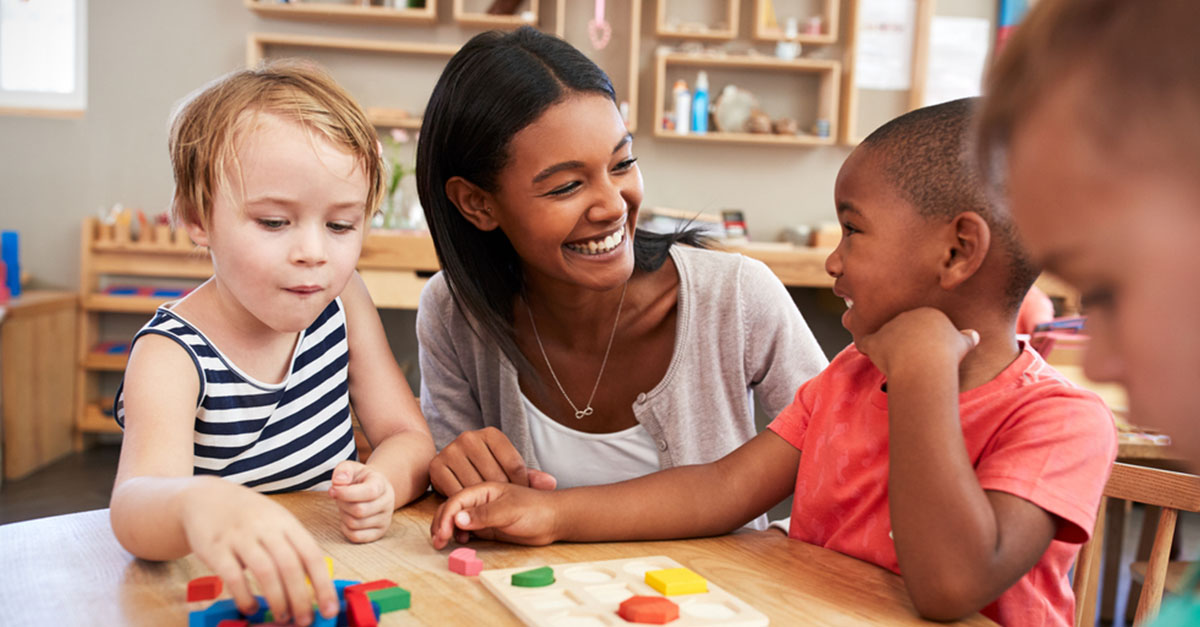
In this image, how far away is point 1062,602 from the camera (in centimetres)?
90

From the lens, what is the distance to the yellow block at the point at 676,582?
0.74m

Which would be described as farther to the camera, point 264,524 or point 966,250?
→ point 966,250

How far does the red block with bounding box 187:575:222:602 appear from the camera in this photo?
2.42 feet

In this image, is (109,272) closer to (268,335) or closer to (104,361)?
(104,361)

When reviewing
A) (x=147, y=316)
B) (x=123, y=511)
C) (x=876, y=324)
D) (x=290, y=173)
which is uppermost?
(x=290, y=173)

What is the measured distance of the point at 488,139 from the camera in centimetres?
131

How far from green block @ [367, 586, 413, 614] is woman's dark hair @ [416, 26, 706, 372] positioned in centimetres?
72

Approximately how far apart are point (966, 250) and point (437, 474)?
2.00 feet

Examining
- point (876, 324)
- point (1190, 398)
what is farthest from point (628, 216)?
point (1190, 398)

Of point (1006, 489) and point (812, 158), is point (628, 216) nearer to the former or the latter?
point (1006, 489)

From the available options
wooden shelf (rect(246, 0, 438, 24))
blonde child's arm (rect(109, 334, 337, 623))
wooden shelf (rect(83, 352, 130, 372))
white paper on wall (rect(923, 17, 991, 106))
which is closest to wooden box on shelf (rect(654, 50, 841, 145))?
white paper on wall (rect(923, 17, 991, 106))

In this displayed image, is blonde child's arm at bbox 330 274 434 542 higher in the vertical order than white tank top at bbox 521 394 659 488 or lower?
higher

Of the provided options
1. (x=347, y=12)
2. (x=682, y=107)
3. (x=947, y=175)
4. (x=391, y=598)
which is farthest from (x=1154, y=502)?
(x=347, y=12)

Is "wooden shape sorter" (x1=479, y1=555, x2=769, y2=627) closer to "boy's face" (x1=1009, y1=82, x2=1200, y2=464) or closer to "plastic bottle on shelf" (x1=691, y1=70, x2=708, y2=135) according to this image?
"boy's face" (x1=1009, y1=82, x2=1200, y2=464)
